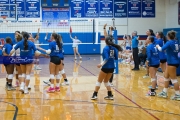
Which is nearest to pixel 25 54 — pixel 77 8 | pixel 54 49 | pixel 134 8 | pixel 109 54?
pixel 54 49

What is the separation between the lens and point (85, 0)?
985 inches

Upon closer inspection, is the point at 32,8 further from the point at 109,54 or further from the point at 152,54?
the point at 109,54

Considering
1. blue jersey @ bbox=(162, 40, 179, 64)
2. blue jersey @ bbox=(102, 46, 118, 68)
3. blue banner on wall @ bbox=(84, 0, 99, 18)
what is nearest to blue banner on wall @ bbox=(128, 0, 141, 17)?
blue banner on wall @ bbox=(84, 0, 99, 18)

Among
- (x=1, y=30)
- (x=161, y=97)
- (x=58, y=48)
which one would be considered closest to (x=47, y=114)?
(x=58, y=48)

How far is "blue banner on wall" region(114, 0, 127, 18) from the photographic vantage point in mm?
25469

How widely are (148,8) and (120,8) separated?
93.8 inches

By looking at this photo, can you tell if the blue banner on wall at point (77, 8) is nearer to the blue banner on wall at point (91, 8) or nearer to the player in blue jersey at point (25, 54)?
the blue banner on wall at point (91, 8)

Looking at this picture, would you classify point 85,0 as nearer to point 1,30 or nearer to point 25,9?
point 25,9

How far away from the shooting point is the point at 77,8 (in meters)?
25.1

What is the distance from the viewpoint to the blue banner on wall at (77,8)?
2497 centimetres

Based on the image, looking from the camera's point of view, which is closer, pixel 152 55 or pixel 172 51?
pixel 172 51

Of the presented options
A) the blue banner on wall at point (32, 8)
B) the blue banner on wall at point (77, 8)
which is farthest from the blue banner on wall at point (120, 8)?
the blue banner on wall at point (32, 8)

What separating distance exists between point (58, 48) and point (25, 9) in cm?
1608

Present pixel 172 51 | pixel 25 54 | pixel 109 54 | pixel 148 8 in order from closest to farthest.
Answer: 1. pixel 109 54
2. pixel 172 51
3. pixel 25 54
4. pixel 148 8
